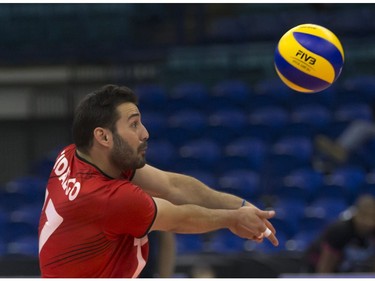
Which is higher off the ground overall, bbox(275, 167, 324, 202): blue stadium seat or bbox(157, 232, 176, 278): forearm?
bbox(157, 232, 176, 278): forearm

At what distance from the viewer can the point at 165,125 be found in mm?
12805

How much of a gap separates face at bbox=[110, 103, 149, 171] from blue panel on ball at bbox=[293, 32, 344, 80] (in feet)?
4.52

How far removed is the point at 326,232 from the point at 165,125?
5.04 metres

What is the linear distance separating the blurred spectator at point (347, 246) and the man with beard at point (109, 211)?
3826 millimetres

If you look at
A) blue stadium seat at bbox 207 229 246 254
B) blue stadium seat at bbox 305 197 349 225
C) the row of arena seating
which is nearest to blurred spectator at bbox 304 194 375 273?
the row of arena seating

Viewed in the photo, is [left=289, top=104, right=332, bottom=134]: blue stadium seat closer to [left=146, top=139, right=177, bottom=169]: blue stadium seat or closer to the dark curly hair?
[left=146, top=139, right=177, bottom=169]: blue stadium seat

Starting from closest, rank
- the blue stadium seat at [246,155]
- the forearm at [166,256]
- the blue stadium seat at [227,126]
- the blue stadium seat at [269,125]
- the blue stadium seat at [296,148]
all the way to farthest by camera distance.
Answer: the forearm at [166,256] → the blue stadium seat at [296,148] → the blue stadium seat at [246,155] → the blue stadium seat at [269,125] → the blue stadium seat at [227,126]

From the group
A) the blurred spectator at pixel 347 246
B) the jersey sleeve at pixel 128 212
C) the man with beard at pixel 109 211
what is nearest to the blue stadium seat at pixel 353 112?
the blurred spectator at pixel 347 246

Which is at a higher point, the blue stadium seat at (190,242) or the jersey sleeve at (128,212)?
the jersey sleeve at (128,212)

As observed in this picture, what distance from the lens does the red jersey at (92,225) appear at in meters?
4.05

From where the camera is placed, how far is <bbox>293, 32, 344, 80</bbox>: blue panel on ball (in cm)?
507

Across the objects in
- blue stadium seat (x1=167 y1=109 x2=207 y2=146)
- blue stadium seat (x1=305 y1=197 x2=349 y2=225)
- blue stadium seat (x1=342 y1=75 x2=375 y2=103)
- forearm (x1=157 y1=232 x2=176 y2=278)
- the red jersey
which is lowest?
blue stadium seat (x1=305 y1=197 x2=349 y2=225)

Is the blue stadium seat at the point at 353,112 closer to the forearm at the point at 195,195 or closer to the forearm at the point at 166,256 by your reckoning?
the forearm at the point at 166,256

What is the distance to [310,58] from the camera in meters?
5.10
